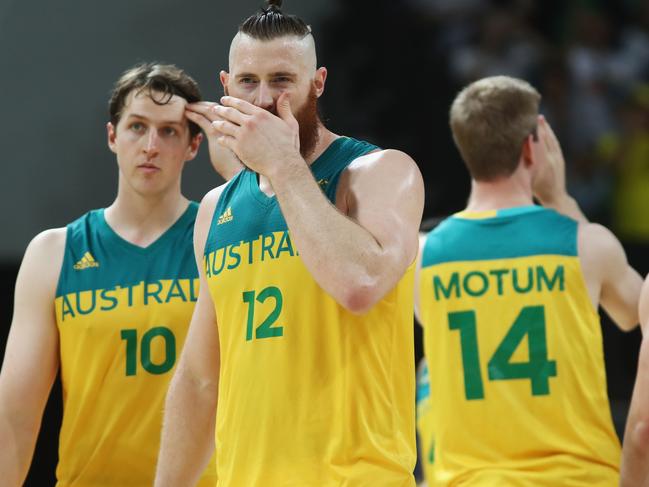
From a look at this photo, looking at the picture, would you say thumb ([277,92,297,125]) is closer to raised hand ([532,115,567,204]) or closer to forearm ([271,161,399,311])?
forearm ([271,161,399,311])

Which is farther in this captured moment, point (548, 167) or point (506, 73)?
point (506, 73)

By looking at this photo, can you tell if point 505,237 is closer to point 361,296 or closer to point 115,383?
point 115,383

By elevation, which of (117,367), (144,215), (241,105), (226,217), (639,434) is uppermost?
(144,215)

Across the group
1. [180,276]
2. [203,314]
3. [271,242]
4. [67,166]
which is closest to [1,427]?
[180,276]

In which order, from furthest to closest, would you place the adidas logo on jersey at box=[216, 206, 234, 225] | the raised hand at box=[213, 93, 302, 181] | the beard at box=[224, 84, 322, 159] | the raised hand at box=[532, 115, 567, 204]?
the raised hand at box=[532, 115, 567, 204] < the adidas logo on jersey at box=[216, 206, 234, 225] < the beard at box=[224, 84, 322, 159] < the raised hand at box=[213, 93, 302, 181]

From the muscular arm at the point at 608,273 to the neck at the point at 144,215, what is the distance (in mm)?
1644

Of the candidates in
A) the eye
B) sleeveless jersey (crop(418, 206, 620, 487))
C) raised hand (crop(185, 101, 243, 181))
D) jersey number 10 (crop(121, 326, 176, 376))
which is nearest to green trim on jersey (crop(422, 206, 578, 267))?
sleeveless jersey (crop(418, 206, 620, 487))

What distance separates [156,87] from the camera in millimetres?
4469

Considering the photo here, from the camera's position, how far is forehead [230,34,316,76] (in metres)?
3.24

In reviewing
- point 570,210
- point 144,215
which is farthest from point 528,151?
point 144,215

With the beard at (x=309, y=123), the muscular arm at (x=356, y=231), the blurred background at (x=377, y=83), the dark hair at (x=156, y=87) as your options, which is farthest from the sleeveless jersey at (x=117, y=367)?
the blurred background at (x=377, y=83)

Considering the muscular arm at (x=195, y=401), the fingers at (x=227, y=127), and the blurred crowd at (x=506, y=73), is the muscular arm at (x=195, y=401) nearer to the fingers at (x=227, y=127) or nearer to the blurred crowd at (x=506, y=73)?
the fingers at (x=227, y=127)

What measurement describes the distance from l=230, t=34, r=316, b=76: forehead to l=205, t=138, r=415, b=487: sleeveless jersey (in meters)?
0.28

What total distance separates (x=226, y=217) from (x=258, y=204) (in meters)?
0.14
